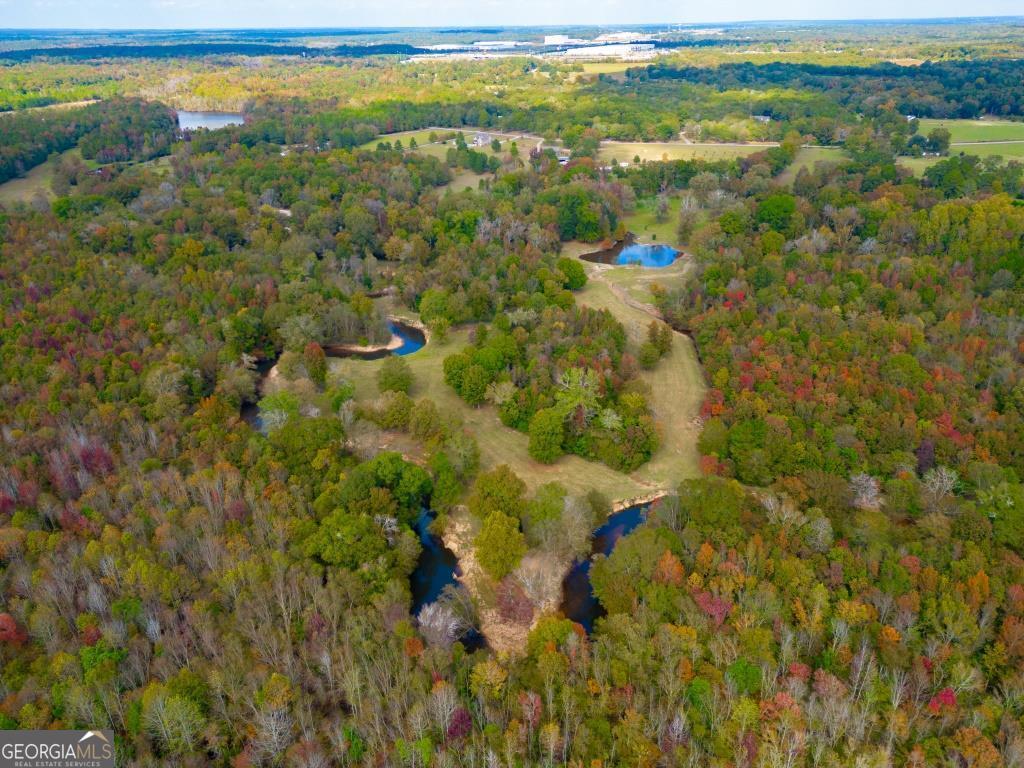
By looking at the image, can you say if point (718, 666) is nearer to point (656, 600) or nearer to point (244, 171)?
point (656, 600)

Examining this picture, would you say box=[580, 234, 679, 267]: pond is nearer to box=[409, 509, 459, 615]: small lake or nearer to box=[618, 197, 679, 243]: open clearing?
box=[618, 197, 679, 243]: open clearing

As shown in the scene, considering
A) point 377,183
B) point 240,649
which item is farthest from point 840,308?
point 377,183

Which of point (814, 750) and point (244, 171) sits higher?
point (244, 171)

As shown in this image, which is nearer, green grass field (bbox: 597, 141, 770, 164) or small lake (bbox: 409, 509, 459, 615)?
small lake (bbox: 409, 509, 459, 615)

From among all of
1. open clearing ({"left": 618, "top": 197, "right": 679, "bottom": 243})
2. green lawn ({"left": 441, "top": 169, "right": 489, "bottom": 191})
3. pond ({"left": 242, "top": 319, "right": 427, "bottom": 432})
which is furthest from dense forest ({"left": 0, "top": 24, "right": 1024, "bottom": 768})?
green lawn ({"left": 441, "top": 169, "right": 489, "bottom": 191})

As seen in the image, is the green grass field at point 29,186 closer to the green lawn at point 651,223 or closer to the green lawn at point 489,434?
the green lawn at point 489,434

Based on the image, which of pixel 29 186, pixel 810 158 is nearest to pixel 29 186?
pixel 29 186

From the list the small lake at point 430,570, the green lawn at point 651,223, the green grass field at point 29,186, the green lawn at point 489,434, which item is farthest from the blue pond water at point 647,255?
the green grass field at point 29,186
